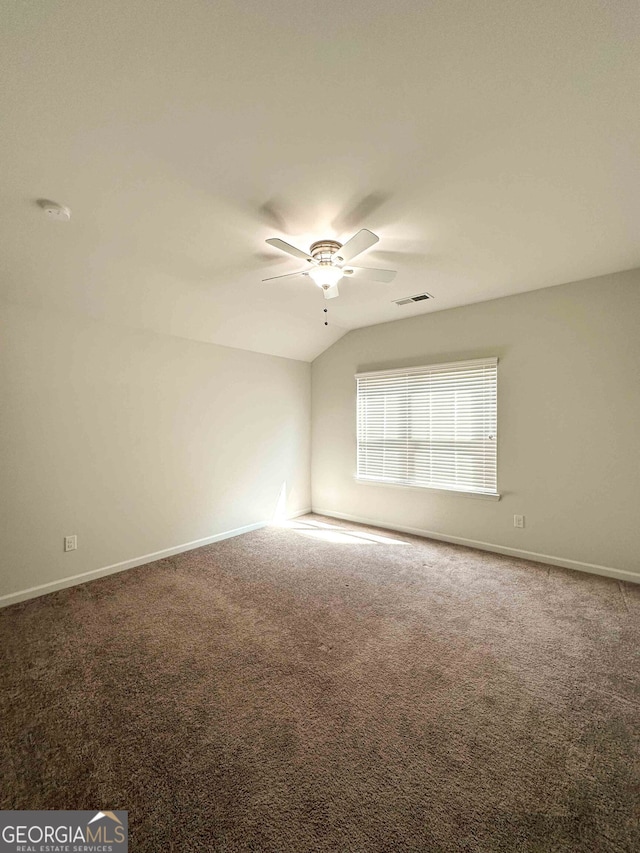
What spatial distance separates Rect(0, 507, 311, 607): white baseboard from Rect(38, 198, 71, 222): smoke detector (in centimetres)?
276

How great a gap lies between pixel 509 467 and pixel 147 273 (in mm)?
3880

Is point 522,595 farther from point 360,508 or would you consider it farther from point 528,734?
point 360,508

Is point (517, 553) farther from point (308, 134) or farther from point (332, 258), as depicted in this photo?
point (308, 134)

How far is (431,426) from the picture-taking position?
4.25m

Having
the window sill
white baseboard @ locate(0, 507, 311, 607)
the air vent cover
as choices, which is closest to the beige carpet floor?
white baseboard @ locate(0, 507, 311, 607)

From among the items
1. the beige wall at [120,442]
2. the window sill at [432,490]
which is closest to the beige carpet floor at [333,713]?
the beige wall at [120,442]

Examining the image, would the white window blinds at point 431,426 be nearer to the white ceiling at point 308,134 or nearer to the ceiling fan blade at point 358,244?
the white ceiling at point 308,134

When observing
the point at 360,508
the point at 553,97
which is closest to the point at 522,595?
the point at 360,508

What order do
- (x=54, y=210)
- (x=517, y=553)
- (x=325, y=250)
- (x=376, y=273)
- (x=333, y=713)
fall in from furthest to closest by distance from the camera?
(x=517, y=553)
(x=376, y=273)
(x=325, y=250)
(x=54, y=210)
(x=333, y=713)

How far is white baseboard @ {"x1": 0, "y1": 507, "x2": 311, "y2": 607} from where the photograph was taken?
277cm

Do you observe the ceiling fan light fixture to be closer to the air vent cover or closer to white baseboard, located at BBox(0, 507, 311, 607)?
the air vent cover

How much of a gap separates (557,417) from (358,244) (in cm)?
266

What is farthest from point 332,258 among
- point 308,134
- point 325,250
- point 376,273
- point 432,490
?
point 432,490

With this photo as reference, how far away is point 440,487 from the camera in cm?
418
